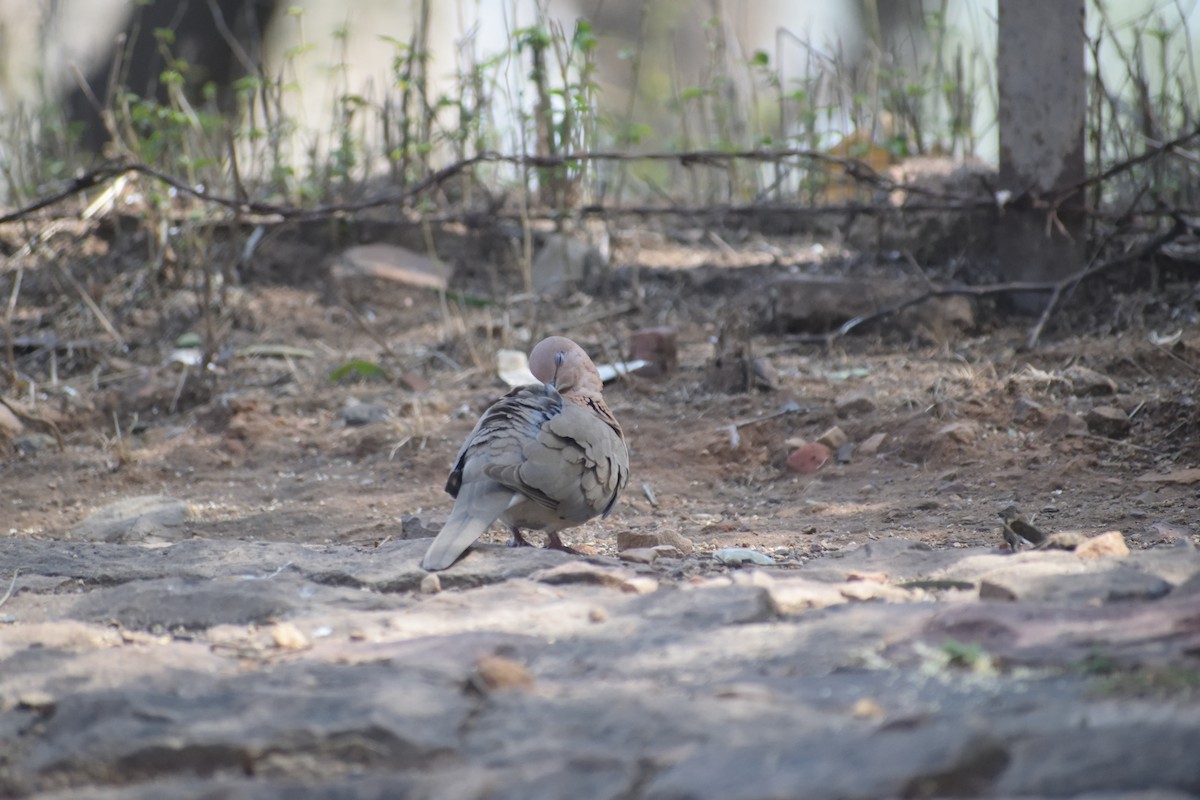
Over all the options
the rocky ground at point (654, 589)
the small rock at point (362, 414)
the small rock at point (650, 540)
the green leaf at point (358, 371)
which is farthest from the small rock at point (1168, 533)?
the green leaf at point (358, 371)

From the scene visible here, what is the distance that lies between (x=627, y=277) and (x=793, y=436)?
2.58 meters

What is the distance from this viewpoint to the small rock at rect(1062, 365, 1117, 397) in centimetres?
497

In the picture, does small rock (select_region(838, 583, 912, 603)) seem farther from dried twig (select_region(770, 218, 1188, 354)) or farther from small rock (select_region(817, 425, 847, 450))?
dried twig (select_region(770, 218, 1188, 354))

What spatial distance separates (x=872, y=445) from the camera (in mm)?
4863

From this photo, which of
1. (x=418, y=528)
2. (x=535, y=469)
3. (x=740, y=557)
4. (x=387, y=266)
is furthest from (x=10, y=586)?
(x=387, y=266)

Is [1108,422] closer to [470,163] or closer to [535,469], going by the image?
[535,469]

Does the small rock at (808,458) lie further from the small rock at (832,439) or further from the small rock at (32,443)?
the small rock at (32,443)

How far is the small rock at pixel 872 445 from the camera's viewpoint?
15.9 feet

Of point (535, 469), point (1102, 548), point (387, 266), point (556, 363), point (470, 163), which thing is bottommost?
point (1102, 548)

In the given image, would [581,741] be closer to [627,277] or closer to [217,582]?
[217,582]

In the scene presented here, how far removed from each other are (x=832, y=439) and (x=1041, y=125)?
228cm

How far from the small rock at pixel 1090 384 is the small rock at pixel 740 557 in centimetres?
220

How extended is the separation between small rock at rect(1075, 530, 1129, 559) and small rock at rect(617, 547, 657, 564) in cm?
113

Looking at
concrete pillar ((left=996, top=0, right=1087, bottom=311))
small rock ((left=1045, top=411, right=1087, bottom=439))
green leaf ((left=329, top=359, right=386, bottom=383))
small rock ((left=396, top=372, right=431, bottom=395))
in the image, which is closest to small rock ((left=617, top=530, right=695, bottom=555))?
small rock ((left=1045, top=411, right=1087, bottom=439))
